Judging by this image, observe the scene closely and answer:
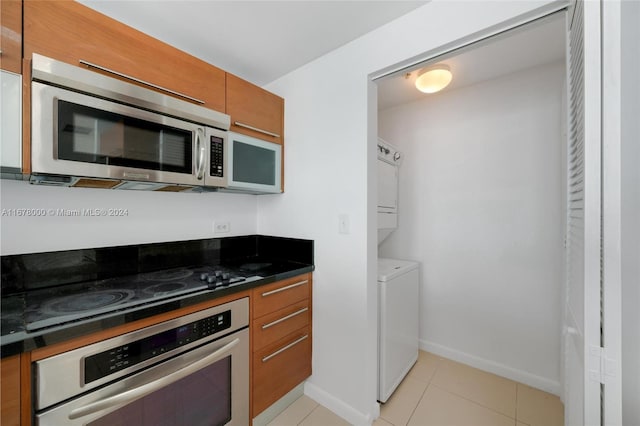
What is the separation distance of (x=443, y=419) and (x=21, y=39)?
283 centimetres

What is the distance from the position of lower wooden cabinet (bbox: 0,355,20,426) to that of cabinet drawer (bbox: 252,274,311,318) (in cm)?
85

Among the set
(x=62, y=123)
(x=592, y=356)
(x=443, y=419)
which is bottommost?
(x=443, y=419)

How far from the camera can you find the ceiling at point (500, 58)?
60.2 inches

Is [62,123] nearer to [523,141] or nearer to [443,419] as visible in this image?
[443,419]

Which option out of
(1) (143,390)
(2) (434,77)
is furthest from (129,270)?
(2) (434,77)

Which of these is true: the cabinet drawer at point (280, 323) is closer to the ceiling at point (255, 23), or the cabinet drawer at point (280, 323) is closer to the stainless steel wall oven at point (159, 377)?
the stainless steel wall oven at point (159, 377)

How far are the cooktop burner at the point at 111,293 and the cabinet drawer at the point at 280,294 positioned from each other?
0.35 feet

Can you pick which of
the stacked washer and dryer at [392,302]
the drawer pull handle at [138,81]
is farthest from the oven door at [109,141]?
the stacked washer and dryer at [392,302]

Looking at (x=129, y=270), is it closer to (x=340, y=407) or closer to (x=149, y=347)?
(x=149, y=347)

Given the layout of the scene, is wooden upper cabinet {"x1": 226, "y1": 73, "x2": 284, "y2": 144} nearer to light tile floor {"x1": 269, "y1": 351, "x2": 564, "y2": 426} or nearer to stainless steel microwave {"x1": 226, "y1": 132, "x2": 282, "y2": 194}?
stainless steel microwave {"x1": 226, "y1": 132, "x2": 282, "y2": 194}

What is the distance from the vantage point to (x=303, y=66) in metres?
1.85

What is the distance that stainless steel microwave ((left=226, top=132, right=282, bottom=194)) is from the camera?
1.60 m

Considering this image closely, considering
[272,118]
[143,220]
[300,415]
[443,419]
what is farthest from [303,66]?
[443,419]

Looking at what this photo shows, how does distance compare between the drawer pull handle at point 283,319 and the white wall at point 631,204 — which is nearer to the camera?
the white wall at point 631,204
